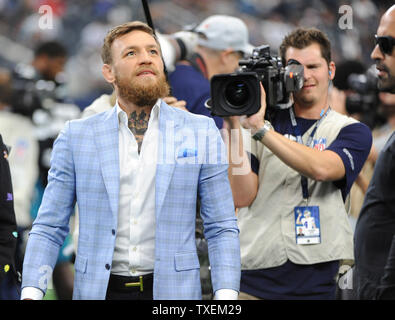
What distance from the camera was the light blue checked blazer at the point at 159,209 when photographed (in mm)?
2096

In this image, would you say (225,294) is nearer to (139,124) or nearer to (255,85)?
(139,124)

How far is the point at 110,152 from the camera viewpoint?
85.5 inches

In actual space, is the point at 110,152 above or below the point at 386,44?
below

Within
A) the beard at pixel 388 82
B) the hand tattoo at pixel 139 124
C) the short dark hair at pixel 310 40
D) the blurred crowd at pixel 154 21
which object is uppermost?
the blurred crowd at pixel 154 21

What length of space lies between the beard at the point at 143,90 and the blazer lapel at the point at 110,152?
0.07m

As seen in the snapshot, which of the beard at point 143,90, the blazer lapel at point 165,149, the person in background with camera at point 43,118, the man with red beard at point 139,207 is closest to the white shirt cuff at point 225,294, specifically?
the man with red beard at point 139,207

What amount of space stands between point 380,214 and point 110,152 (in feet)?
2.94

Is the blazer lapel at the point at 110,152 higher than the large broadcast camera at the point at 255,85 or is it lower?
lower

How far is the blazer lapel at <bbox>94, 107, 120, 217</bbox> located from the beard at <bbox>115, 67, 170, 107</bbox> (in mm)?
70

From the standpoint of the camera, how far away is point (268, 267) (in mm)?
2631

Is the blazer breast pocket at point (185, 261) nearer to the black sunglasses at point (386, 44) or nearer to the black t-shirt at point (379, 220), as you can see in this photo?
the black t-shirt at point (379, 220)

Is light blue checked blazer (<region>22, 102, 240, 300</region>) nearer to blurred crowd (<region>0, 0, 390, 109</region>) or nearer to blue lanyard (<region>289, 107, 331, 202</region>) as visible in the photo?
blue lanyard (<region>289, 107, 331, 202</region>)

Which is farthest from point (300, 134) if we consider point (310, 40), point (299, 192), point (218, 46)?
point (218, 46)
